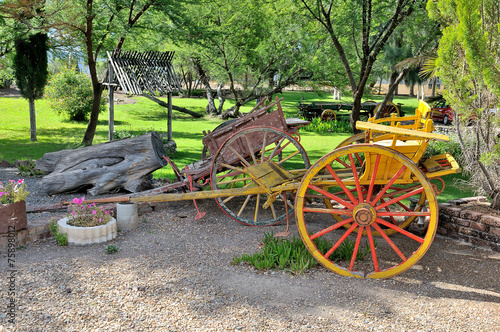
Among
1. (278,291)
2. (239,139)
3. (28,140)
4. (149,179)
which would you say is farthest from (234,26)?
(278,291)

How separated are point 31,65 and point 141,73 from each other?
4453 millimetres

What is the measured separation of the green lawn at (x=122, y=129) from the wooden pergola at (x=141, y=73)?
1908mm

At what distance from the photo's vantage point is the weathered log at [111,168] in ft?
22.5

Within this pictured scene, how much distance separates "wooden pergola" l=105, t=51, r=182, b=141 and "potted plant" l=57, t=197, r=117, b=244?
534 centimetres

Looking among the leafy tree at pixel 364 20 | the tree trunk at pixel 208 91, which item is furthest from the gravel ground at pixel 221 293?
the tree trunk at pixel 208 91

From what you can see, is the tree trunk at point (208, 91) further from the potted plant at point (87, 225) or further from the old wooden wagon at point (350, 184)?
the potted plant at point (87, 225)

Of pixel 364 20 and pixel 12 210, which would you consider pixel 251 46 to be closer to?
pixel 364 20

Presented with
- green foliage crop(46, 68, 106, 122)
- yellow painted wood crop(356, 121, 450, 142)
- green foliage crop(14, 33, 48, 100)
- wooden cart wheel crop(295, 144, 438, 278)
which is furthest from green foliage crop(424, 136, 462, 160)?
green foliage crop(46, 68, 106, 122)

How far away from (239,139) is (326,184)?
5.12 ft

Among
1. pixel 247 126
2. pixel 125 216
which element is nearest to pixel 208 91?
pixel 247 126

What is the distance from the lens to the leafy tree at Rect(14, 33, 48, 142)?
1271 centimetres

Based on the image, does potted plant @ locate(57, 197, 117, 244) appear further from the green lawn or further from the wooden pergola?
the wooden pergola

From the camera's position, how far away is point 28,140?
45.0 ft

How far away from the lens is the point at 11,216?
481 cm
